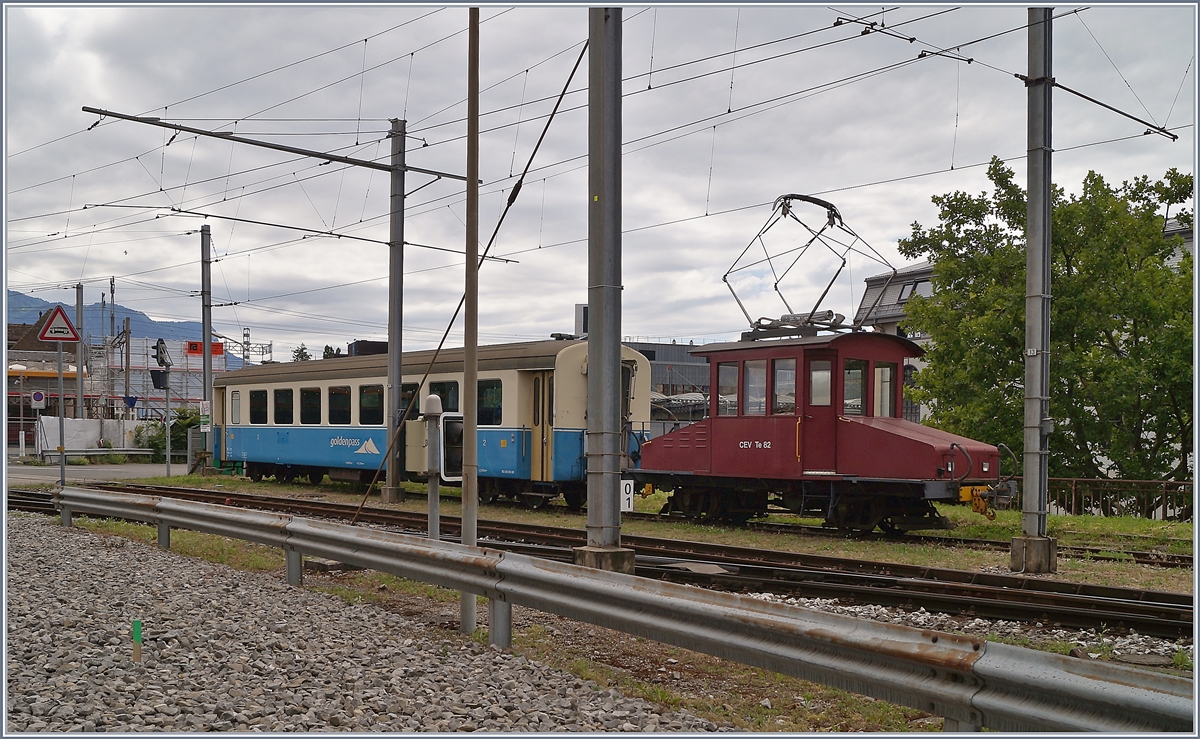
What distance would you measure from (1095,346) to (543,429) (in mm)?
13918

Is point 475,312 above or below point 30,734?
above

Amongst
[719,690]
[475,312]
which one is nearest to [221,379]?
[475,312]

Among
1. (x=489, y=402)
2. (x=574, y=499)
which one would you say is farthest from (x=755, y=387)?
(x=489, y=402)

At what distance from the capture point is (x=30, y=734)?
467 cm

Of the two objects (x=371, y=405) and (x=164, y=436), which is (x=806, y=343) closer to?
(x=371, y=405)

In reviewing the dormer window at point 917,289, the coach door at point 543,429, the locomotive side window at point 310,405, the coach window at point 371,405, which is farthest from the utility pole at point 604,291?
the dormer window at point 917,289

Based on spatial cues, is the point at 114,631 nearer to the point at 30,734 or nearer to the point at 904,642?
the point at 30,734

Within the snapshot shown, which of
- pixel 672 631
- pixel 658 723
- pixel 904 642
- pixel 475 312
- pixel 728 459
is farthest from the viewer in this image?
pixel 728 459

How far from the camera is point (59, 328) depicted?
46.4 feet

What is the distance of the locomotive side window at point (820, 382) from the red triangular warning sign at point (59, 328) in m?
10.6

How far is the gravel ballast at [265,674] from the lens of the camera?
508 centimetres

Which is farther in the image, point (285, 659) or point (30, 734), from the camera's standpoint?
point (285, 659)

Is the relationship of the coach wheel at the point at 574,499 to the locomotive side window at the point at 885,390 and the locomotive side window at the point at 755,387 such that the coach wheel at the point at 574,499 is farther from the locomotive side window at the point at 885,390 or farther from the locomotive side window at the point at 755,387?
the locomotive side window at the point at 885,390

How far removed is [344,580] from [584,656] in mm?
4060
